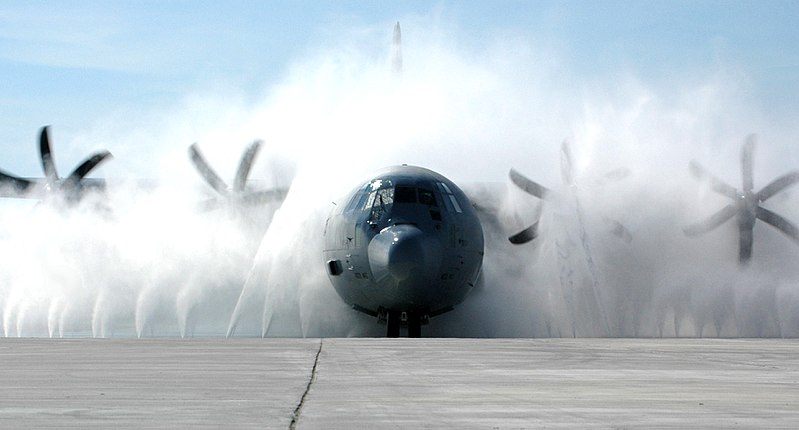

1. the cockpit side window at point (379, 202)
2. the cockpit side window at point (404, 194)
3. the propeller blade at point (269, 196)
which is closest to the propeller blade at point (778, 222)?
the cockpit side window at point (404, 194)

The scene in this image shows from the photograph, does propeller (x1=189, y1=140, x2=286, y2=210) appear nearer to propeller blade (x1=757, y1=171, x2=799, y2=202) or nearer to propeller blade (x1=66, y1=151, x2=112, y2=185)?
propeller blade (x1=66, y1=151, x2=112, y2=185)

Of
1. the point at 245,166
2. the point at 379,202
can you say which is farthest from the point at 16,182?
the point at 379,202

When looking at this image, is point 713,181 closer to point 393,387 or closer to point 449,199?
point 449,199

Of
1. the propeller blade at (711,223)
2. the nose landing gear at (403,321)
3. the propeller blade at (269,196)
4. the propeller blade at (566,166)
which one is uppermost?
the propeller blade at (566,166)

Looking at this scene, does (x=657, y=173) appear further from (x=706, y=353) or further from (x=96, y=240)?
(x=706, y=353)

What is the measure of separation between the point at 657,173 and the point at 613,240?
10.6ft

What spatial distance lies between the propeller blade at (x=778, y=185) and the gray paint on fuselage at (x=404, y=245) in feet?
35.2

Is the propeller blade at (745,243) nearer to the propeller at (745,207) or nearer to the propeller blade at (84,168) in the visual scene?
the propeller at (745,207)

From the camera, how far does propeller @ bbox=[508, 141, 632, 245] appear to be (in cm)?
3030

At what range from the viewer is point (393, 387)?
1059 centimetres

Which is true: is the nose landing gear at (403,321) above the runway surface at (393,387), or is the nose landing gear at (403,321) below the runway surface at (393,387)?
below

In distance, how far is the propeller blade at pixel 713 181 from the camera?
108 ft

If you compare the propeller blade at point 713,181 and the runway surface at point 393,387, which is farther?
the propeller blade at point 713,181

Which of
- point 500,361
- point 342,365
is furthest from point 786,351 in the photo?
point 342,365
